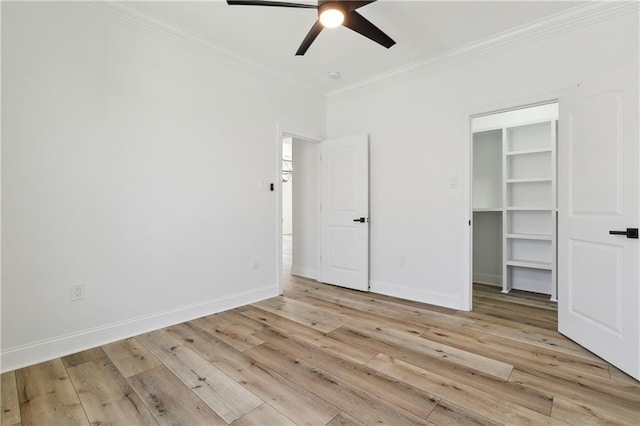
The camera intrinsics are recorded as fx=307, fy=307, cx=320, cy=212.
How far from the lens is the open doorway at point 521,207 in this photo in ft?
12.2

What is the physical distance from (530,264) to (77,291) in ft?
15.3

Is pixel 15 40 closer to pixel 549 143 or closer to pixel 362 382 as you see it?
pixel 362 382

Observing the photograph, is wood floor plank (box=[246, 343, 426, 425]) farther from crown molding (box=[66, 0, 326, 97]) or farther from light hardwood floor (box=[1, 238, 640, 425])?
crown molding (box=[66, 0, 326, 97])

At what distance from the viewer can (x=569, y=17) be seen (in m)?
2.59

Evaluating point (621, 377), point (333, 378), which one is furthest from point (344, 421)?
point (621, 377)

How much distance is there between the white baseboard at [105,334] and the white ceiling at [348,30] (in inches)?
103

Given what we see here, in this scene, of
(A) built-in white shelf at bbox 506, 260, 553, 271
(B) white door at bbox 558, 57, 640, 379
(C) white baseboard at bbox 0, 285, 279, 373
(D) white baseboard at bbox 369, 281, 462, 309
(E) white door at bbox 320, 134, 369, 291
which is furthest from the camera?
(E) white door at bbox 320, 134, 369, 291

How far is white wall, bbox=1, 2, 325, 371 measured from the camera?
6.97 feet

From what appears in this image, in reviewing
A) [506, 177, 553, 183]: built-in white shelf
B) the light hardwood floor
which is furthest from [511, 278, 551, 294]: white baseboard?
[506, 177, 553, 183]: built-in white shelf

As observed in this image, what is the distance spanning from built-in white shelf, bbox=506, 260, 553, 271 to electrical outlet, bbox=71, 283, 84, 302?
14.8ft

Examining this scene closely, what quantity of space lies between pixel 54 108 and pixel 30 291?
4.34ft

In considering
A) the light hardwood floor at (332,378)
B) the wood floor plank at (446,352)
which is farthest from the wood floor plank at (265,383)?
the wood floor plank at (446,352)

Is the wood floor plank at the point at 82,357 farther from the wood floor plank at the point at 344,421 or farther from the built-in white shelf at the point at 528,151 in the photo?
the built-in white shelf at the point at 528,151

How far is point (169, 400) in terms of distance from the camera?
173cm
